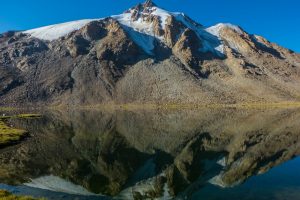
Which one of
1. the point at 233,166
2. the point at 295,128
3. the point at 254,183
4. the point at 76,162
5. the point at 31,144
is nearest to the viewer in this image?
the point at 254,183

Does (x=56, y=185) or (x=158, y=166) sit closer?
(x=56, y=185)

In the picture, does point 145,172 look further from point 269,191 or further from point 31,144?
point 31,144

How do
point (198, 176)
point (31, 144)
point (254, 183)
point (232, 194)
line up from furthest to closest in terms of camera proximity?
point (31, 144) < point (198, 176) < point (254, 183) < point (232, 194)

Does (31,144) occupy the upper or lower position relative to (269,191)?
upper

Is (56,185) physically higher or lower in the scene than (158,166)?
lower

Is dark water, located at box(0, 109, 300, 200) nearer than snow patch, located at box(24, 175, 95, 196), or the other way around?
dark water, located at box(0, 109, 300, 200)

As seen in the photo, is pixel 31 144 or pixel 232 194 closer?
pixel 232 194

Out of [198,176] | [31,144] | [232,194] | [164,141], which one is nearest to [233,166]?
[198,176]

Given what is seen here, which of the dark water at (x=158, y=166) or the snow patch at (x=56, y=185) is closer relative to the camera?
the dark water at (x=158, y=166)
